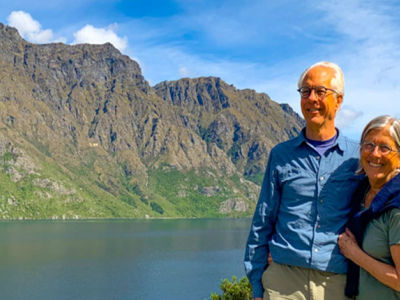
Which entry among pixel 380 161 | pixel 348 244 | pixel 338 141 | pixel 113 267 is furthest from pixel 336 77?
pixel 113 267

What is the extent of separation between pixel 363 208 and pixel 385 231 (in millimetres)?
505

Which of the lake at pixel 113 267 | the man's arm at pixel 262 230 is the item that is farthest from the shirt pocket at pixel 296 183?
the lake at pixel 113 267

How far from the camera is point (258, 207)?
17.1 feet

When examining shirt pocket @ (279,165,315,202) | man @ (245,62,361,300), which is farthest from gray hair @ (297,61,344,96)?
shirt pocket @ (279,165,315,202)

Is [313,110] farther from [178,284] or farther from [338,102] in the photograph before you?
[178,284]

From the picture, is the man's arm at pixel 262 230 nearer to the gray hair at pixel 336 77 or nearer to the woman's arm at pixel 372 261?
the woman's arm at pixel 372 261

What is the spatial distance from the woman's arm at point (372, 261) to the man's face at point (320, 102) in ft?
3.94

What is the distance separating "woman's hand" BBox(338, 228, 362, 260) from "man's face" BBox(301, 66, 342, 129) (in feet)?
3.87

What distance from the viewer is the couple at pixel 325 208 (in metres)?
4.38

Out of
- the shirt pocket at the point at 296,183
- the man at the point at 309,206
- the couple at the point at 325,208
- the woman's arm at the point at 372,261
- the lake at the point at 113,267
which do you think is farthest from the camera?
the lake at the point at 113,267

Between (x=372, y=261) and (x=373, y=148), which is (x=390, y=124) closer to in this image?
(x=373, y=148)

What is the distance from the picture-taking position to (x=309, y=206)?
4816mm

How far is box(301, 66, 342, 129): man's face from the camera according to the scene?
486cm

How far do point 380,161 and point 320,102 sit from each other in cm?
88
